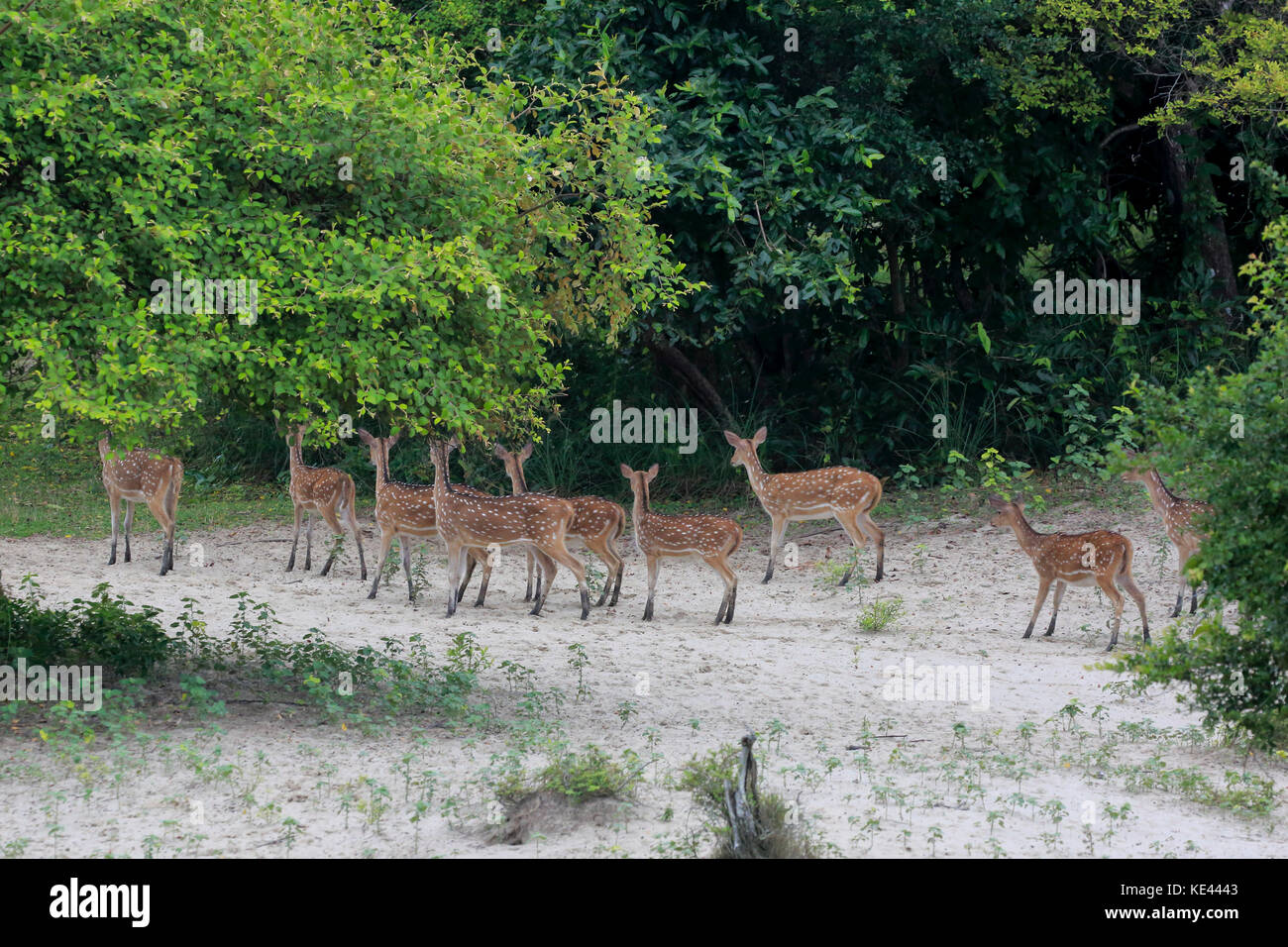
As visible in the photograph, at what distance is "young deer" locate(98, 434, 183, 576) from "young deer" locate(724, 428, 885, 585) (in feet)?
18.1

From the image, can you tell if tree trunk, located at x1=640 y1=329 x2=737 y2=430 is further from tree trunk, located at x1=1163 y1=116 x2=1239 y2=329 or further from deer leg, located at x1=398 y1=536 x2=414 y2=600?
tree trunk, located at x1=1163 y1=116 x2=1239 y2=329

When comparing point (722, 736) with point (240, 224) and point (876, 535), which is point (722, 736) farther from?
point (876, 535)

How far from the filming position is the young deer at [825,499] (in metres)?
13.9

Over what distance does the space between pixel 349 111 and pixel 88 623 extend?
155 inches

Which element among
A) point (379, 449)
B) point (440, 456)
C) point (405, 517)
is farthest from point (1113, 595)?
point (379, 449)

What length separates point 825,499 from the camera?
14.0 m

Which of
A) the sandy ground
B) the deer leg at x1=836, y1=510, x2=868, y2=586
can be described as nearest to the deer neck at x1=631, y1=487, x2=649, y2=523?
the sandy ground

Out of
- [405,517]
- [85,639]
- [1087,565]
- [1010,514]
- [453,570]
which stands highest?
[1010,514]

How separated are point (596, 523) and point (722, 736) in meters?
4.26

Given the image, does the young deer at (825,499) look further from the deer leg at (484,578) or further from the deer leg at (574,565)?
the deer leg at (484,578)

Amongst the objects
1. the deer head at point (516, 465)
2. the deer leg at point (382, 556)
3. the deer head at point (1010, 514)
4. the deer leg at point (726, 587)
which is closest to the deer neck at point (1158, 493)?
the deer head at point (1010, 514)

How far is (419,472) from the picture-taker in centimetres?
1730
